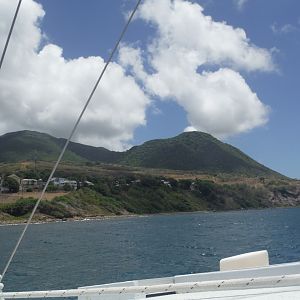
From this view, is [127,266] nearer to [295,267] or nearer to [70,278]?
[70,278]

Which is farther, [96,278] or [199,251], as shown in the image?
[199,251]

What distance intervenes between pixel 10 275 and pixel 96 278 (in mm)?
9792

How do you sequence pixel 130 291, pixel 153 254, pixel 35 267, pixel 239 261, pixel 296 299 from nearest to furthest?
pixel 296 299, pixel 130 291, pixel 239 261, pixel 35 267, pixel 153 254

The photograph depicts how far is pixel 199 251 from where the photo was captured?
70.2 metres

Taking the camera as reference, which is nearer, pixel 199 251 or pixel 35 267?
pixel 35 267

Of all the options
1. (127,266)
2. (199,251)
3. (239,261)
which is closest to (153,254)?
(199,251)

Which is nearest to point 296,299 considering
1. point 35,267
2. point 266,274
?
point 266,274

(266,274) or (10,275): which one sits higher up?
(266,274)

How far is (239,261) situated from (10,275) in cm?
4405

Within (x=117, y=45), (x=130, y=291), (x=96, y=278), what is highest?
(x=117, y=45)

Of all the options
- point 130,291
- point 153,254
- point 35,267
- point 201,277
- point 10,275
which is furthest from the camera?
point 153,254

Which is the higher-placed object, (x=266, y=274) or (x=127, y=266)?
(x=266, y=274)

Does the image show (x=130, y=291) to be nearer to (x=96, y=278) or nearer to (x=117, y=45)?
(x=117, y=45)

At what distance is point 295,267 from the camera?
654 cm
